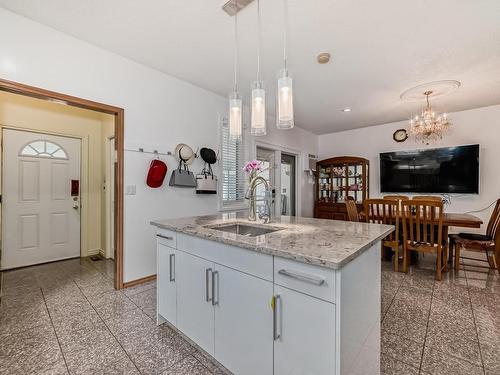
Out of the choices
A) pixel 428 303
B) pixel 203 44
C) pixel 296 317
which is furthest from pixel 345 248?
pixel 203 44

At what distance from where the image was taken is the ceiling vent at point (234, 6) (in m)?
1.85

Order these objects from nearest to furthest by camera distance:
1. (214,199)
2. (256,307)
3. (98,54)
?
(256,307)
(98,54)
(214,199)

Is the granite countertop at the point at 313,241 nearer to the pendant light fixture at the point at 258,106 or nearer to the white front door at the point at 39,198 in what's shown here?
the pendant light fixture at the point at 258,106

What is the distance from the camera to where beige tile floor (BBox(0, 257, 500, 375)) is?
4.97ft

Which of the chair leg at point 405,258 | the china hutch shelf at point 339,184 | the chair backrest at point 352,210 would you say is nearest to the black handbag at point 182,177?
the chair backrest at point 352,210

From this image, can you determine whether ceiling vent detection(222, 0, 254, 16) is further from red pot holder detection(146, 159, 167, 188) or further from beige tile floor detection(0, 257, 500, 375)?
beige tile floor detection(0, 257, 500, 375)

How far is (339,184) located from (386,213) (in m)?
2.26

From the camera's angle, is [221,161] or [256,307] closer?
[256,307]

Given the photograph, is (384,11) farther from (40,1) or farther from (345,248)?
(40,1)

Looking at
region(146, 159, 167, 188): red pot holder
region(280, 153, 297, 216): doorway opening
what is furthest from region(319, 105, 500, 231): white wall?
region(146, 159, 167, 188): red pot holder

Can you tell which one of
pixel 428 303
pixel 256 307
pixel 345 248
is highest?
pixel 345 248

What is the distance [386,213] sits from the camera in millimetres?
3340

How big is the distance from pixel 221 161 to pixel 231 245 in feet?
8.32

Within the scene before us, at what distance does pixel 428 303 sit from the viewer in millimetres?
2293
